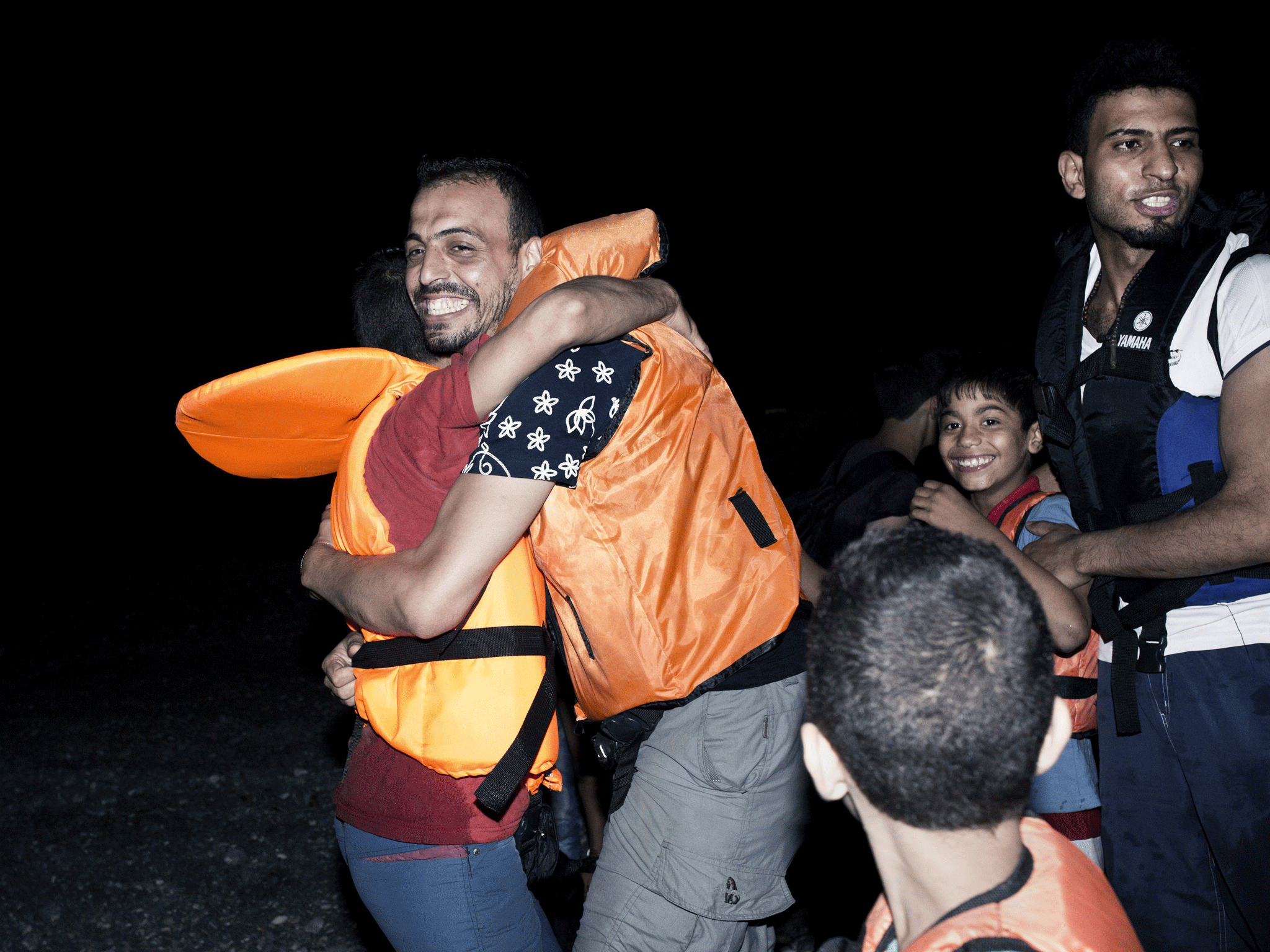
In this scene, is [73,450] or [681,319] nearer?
[681,319]

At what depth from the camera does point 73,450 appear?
13.2m

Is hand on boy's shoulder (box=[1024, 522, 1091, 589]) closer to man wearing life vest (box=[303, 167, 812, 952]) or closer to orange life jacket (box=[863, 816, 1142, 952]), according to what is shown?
man wearing life vest (box=[303, 167, 812, 952])

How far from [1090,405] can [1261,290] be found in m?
0.45

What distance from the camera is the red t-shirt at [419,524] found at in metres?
1.77

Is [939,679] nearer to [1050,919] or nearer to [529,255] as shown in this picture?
[1050,919]

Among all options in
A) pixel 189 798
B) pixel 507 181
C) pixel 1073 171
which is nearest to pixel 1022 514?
pixel 1073 171

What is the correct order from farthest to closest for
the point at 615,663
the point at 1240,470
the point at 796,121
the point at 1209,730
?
the point at 796,121 < the point at 1209,730 < the point at 1240,470 < the point at 615,663

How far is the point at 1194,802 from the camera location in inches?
87.4

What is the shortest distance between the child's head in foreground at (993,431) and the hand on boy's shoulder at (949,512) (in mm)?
576

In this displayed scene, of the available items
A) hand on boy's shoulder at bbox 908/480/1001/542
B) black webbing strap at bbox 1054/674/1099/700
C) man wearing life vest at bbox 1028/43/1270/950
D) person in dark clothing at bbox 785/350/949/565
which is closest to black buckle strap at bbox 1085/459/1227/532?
man wearing life vest at bbox 1028/43/1270/950

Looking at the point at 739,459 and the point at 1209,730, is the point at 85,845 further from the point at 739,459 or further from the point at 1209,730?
the point at 1209,730

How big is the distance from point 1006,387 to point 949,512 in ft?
2.81

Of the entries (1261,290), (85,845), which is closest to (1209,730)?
(1261,290)

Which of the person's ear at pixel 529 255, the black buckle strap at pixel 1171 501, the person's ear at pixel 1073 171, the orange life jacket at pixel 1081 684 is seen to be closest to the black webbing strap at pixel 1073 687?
the orange life jacket at pixel 1081 684
